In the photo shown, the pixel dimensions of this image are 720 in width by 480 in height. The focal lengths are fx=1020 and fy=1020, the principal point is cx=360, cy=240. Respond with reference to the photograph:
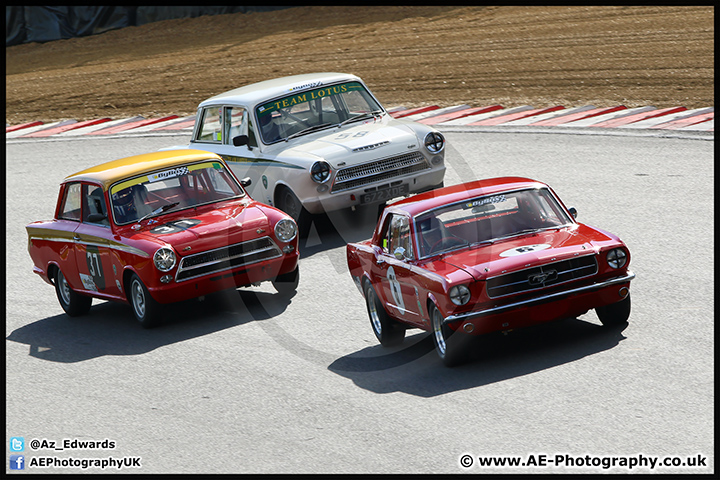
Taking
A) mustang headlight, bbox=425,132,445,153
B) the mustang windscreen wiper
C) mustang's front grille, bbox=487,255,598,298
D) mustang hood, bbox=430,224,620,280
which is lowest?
mustang's front grille, bbox=487,255,598,298

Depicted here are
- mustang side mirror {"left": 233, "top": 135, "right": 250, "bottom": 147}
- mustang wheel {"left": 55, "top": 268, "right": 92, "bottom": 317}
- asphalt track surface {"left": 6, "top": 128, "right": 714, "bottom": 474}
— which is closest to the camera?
asphalt track surface {"left": 6, "top": 128, "right": 714, "bottom": 474}

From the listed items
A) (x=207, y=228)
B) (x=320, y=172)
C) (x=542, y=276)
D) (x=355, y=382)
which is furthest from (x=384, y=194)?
(x=542, y=276)

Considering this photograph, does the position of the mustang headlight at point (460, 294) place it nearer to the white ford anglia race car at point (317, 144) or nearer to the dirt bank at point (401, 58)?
the white ford anglia race car at point (317, 144)

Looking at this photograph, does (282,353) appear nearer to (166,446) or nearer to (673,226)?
(166,446)

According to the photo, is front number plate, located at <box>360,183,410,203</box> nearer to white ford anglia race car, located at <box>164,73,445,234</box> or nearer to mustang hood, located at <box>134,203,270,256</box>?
white ford anglia race car, located at <box>164,73,445,234</box>

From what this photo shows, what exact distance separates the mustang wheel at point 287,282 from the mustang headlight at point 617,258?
12.2ft

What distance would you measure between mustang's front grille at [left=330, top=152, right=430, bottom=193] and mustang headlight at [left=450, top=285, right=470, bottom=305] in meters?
4.94

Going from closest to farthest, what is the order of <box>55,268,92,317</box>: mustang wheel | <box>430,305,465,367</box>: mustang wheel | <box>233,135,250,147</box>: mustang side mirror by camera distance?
<box>430,305,465,367</box>: mustang wheel < <box>55,268,92,317</box>: mustang wheel < <box>233,135,250,147</box>: mustang side mirror

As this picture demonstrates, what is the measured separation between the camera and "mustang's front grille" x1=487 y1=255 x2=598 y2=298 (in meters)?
7.43

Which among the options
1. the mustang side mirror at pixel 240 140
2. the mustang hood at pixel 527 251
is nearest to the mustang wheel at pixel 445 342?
the mustang hood at pixel 527 251

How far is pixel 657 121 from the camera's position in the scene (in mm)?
16875

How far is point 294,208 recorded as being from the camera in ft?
40.7

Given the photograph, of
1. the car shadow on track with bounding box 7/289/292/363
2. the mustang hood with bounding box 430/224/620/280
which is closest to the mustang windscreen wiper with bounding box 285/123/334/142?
the car shadow on track with bounding box 7/289/292/363

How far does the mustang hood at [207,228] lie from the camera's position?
32.2 ft
